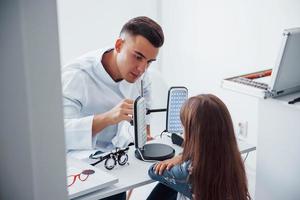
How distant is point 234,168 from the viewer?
1.31m

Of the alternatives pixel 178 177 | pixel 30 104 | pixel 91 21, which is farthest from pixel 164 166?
pixel 91 21

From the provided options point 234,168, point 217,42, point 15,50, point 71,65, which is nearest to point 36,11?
point 15,50

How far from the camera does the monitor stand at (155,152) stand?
1.51m

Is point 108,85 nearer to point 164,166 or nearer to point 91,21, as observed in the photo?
point 164,166

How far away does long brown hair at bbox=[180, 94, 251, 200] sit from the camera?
1.27m

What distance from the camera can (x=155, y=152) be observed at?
1.56 metres

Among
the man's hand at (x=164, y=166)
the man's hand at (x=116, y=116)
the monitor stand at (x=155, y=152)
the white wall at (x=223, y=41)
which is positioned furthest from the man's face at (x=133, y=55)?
the white wall at (x=223, y=41)

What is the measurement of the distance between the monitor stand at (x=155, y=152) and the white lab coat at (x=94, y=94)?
0.61 ft

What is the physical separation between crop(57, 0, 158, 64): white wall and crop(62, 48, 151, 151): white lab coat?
1.01 m

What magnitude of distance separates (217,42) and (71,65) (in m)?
1.32

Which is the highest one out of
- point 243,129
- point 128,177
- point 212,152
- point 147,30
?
point 147,30

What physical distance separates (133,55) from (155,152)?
388mm

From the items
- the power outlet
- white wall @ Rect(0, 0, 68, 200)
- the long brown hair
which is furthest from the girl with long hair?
the power outlet

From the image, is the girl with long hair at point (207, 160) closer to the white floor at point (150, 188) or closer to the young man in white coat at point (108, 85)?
the young man in white coat at point (108, 85)
